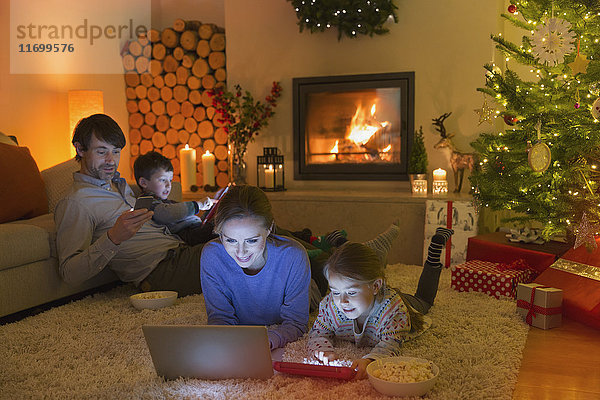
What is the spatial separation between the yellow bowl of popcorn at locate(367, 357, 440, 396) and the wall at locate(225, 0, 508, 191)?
Result: 253cm

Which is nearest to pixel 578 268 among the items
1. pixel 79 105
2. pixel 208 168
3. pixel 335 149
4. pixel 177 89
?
pixel 335 149

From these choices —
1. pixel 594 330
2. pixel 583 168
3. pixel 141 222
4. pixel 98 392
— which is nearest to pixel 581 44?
pixel 583 168

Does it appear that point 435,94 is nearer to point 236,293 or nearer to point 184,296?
point 184,296

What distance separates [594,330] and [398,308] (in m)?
0.92

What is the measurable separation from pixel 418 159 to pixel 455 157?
0.24 m

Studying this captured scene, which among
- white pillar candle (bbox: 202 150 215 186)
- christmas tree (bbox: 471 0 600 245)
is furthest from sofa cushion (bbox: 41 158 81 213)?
christmas tree (bbox: 471 0 600 245)

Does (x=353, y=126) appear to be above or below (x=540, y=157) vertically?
above

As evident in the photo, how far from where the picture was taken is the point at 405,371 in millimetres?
1556

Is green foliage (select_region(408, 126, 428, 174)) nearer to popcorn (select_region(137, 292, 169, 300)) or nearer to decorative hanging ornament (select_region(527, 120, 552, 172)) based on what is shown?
decorative hanging ornament (select_region(527, 120, 552, 172))

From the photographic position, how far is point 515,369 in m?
1.77

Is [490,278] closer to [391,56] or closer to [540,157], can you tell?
[540,157]

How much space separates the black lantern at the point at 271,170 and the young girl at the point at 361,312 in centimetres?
221

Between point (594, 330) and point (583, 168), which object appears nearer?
point (594, 330)

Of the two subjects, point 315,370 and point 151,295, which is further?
point 151,295
